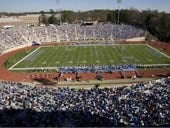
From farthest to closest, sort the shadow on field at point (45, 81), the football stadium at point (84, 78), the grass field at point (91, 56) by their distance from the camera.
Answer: the grass field at point (91, 56)
the shadow on field at point (45, 81)
the football stadium at point (84, 78)

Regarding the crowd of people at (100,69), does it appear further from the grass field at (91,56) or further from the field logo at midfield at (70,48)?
the field logo at midfield at (70,48)

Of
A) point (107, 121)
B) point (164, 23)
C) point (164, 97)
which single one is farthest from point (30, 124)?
point (164, 23)

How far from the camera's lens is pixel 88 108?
58.2ft

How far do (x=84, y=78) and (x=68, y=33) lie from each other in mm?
39799

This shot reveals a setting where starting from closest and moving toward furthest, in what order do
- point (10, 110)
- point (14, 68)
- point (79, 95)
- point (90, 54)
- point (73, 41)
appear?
point (10, 110)
point (79, 95)
point (14, 68)
point (90, 54)
point (73, 41)

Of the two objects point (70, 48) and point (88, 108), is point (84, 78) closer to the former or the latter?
point (88, 108)

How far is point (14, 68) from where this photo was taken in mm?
42969

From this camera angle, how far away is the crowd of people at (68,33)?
69125mm

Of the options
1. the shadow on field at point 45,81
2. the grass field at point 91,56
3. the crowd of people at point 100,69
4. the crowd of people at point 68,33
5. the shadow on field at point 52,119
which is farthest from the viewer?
the crowd of people at point 68,33

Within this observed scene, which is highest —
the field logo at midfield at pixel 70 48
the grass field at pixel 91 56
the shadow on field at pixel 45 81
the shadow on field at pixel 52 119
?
the shadow on field at pixel 52 119

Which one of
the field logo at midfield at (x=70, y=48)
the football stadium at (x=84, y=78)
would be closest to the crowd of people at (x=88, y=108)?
the football stadium at (x=84, y=78)

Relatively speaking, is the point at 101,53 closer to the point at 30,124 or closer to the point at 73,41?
the point at 73,41

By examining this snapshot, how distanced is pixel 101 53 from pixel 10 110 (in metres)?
35.6

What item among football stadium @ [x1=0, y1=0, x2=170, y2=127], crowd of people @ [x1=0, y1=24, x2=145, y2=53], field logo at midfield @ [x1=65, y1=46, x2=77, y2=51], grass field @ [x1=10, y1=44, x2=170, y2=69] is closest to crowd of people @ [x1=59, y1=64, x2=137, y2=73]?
football stadium @ [x1=0, y1=0, x2=170, y2=127]
